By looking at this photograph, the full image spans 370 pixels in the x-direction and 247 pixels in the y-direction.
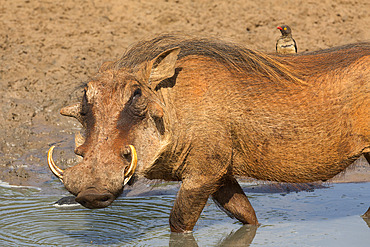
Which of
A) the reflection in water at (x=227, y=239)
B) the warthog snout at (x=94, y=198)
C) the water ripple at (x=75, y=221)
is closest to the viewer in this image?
the warthog snout at (x=94, y=198)

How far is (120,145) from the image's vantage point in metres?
3.28

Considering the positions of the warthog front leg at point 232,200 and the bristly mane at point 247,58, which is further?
the warthog front leg at point 232,200

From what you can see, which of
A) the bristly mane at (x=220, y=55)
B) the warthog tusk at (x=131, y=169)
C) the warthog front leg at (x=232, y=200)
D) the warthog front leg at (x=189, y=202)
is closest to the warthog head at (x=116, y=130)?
the warthog tusk at (x=131, y=169)

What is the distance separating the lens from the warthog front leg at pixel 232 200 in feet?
13.8

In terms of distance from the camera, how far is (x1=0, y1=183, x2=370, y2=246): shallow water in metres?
4.05

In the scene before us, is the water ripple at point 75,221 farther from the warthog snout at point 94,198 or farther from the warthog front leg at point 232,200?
the warthog snout at point 94,198

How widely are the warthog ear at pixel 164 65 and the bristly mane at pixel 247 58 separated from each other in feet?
0.76

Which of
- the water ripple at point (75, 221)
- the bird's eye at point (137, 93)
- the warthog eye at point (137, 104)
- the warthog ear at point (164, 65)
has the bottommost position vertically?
the water ripple at point (75, 221)

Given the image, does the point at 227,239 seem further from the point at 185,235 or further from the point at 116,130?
A: the point at 116,130

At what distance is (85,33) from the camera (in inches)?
360

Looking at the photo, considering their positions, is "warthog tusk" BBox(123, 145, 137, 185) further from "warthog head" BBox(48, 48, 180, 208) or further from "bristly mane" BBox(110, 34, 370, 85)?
"bristly mane" BBox(110, 34, 370, 85)

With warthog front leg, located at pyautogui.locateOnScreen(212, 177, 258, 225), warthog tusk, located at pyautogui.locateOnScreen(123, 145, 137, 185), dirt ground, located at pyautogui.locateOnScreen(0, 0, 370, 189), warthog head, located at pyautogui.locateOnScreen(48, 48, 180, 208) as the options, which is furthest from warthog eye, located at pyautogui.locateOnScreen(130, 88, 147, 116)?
dirt ground, located at pyautogui.locateOnScreen(0, 0, 370, 189)

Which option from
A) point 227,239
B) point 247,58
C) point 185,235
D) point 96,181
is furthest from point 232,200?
point 96,181

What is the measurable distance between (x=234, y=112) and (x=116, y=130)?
2.62 feet
